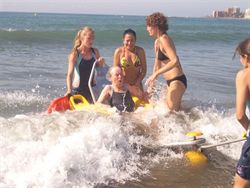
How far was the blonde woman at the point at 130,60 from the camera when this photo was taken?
666 cm

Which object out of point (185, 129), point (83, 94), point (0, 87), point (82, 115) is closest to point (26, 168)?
point (82, 115)

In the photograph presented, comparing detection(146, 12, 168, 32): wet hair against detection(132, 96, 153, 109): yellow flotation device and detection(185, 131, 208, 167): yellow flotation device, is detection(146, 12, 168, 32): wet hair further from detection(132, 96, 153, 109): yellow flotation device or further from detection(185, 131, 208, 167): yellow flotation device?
detection(185, 131, 208, 167): yellow flotation device

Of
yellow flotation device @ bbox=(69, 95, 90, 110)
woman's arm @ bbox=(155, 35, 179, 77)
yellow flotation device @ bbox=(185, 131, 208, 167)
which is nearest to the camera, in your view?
yellow flotation device @ bbox=(185, 131, 208, 167)

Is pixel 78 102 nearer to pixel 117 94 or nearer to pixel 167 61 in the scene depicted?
pixel 117 94

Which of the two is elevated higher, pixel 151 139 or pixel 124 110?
pixel 124 110

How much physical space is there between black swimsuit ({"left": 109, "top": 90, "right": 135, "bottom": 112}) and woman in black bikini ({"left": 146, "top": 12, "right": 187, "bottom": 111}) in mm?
378

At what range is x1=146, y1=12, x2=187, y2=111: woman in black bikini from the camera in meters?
5.93

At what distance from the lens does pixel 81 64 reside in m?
6.57

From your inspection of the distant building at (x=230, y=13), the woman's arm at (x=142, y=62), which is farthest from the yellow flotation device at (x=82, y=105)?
the distant building at (x=230, y=13)

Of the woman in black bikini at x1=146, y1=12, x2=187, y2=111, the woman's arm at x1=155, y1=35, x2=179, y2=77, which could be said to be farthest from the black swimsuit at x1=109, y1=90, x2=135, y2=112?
the woman's arm at x1=155, y1=35, x2=179, y2=77

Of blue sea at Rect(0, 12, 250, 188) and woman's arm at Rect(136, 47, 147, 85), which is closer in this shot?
blue sea at Rect(0, 12, 250, 188)

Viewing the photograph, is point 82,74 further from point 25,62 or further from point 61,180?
point 25,62

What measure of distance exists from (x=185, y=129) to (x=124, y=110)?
3.37 ft

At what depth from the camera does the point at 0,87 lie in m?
9.84
